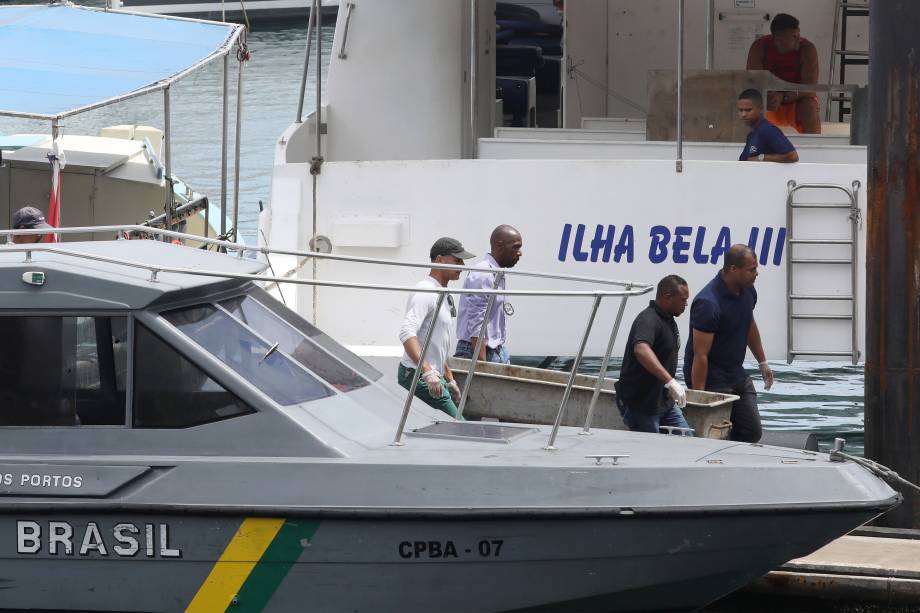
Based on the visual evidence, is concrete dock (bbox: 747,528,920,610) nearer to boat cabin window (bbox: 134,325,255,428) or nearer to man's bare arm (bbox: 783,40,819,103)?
boat cabin window (bbox: 134,325,255,428)

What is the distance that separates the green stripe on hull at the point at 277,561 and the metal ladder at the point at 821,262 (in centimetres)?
515

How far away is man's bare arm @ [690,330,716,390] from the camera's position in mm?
7613

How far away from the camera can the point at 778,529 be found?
5.02 meters

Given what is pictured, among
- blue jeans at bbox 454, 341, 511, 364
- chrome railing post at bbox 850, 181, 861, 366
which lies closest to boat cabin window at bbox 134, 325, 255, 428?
blue jeans at bbox 454, 341, 511, 364

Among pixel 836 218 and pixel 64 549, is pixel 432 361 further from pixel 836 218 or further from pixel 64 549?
pixel 836 218

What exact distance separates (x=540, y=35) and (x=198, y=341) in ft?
66.9

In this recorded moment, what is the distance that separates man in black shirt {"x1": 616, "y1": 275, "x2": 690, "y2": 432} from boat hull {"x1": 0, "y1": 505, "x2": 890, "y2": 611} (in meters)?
1.86

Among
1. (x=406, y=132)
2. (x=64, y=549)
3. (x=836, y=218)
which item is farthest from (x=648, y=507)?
(x=406, y=132)

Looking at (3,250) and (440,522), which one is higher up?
(3,250)

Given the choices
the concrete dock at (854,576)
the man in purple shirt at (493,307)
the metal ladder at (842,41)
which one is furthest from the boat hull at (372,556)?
the metal ladder at (842,41)


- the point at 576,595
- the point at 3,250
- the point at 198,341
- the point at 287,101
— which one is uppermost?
the point at 287,101

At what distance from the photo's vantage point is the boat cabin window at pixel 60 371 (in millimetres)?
5168

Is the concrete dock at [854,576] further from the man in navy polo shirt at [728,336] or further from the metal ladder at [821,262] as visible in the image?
the metal ladder at [821,262]

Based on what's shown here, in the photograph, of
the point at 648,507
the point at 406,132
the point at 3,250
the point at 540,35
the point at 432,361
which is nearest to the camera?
the point at 648,507
